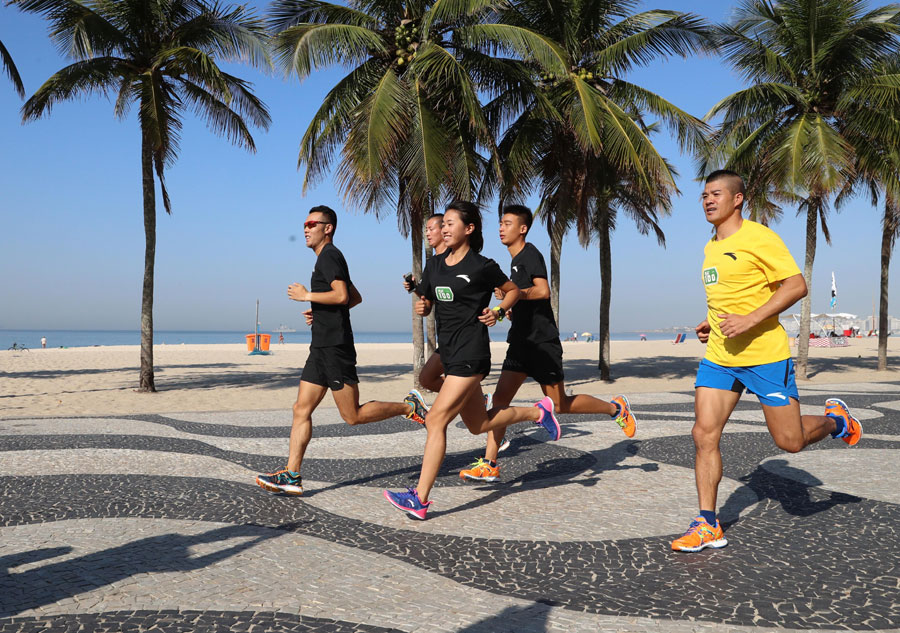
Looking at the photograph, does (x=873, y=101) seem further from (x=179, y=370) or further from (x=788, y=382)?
(x=179, y=370)

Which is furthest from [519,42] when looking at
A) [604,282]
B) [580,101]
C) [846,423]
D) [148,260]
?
[846,423]

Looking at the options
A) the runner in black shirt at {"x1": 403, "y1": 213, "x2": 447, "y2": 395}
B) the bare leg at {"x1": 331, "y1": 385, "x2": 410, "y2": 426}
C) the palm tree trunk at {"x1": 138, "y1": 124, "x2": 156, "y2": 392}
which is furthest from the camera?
the palm tree trunk at {"x1": 138, "y1": 124, "x2": 156, "y2": 392}

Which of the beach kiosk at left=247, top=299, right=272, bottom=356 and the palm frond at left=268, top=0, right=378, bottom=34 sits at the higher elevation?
the palm frond at left=268, top=0, right=378, bottom=34

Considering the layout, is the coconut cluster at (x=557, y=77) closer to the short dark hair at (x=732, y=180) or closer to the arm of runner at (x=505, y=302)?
the arm of runner at (x=505, y=302)

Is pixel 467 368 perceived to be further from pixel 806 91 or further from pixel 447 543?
pixel 806 91

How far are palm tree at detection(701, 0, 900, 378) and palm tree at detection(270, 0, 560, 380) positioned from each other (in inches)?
269

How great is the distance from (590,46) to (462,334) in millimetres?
15669

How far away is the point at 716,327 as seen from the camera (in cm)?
405

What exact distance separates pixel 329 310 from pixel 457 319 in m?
1.09

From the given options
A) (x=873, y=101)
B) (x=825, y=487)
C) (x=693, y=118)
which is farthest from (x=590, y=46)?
(x=825, y=487)

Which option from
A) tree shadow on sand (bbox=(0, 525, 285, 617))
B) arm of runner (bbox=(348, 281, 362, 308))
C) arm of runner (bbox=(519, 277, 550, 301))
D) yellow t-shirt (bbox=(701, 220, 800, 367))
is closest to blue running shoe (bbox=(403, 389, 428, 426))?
arm of runner (bbox=(348, 281, 362, 308))

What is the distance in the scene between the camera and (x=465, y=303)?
15.0ft

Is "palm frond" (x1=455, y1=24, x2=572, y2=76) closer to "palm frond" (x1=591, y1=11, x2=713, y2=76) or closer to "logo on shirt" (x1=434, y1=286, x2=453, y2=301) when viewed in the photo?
"palm frond" (x1=591, y1=11, x2=713, y2=76)

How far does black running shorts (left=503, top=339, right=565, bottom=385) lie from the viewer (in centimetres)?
548
